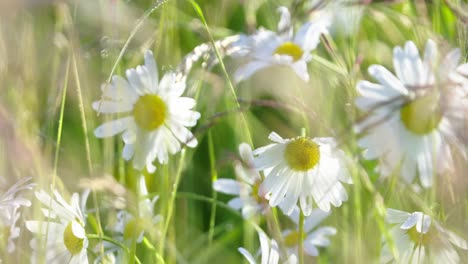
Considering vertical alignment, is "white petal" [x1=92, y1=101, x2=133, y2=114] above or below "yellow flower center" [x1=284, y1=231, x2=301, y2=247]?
above

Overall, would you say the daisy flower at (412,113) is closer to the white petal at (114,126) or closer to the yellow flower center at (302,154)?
the yellow flower center at (302,154)

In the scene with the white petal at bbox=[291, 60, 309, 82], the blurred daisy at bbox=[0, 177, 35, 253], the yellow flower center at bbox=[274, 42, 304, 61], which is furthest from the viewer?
the yellow flower center at bbox=[274, 42, 304, 61]

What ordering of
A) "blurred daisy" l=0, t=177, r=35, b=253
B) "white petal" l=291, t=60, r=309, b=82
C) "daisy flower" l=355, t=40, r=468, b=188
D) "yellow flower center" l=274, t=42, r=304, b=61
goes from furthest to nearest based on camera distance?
"yellow flower center" l=274, t=42, r=304, b=61
"white petal" l=291, t=60, r=309, b=82
"blurred daisy" l=0, t=177, r=35, b=253
"daisy flower" l=355, t=40, r=468, b=188

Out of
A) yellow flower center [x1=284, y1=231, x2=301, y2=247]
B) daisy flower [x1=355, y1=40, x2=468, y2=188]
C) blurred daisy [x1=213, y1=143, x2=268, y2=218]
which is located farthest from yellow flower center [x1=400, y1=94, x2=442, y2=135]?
yellow flower center [x1=284, y1=231, x2=301, y2=247]

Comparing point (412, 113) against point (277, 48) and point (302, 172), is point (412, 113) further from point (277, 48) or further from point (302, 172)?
point (277, 48)

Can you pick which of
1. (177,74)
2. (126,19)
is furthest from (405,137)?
(126,19)

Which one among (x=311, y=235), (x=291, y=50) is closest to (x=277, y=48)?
(x=291, y=50)

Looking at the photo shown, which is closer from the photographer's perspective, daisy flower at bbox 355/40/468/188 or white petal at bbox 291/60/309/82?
daisy flower at bbox 355/40/468/188

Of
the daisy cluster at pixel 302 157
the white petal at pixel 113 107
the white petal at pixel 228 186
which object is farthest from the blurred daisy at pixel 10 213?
the white petal at pixel 228 186

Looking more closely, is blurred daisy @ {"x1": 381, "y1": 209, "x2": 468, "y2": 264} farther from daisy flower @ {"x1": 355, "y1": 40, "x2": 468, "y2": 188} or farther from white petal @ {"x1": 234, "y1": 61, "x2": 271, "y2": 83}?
white petal @ {"x1": 234, "y1": 61, "x2": 271, "y2": 83}

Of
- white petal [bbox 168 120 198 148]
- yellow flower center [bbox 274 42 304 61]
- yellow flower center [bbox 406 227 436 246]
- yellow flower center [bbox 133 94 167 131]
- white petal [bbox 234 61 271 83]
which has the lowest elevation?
yellow flower center [bbox 406 227 436 246]
